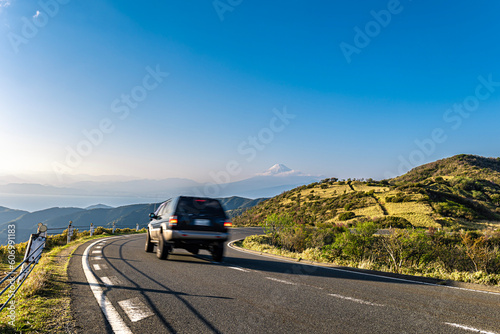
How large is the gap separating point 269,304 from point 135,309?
2.02 metres

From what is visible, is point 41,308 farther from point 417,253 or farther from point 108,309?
point 417,253

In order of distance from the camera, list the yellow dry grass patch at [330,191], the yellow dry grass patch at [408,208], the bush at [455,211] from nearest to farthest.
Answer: the bush at [455,211]
the yellow dry grass patch at [408,208]
the yellow dry grass patch at [330,191]

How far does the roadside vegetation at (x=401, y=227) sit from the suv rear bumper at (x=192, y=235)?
14.7 ft

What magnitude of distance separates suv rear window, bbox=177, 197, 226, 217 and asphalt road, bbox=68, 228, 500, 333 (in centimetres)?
246

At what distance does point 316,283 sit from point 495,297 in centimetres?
326

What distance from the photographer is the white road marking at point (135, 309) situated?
4.13m

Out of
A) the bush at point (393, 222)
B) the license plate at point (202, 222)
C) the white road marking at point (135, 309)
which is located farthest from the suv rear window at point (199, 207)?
the bush at point (393, 222)

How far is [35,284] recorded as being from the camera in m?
5.25

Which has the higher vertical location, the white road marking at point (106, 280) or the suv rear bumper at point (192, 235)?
the suv rear bumper at point (192, 235)

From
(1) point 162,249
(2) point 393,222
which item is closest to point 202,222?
(1) point 162,249

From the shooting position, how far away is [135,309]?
444 centimetres

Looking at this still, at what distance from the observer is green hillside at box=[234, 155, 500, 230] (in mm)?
34219

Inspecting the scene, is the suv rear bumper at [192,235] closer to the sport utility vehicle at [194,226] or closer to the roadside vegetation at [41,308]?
the sport utility vehicle at [194,226]

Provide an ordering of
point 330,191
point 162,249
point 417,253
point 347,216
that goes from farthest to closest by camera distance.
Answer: point 330,191
point 347,216
point 417,253
point 162,249
